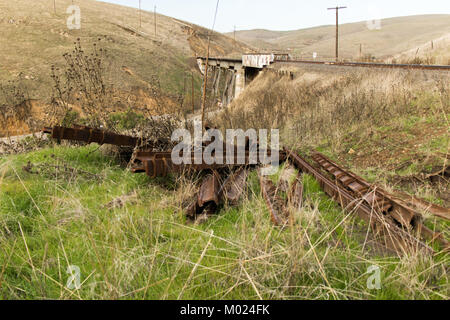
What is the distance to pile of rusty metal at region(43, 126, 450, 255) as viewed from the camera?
2330 mm

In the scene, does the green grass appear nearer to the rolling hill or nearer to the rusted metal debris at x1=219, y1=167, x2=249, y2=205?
the rusted metal debris at x1=219, y1=167, x2=249, y2=205

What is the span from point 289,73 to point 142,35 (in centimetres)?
3941

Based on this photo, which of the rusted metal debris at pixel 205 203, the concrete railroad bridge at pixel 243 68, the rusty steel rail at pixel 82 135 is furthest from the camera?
the concrete railroad bridge at pixel 243 68

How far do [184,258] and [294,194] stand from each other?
1478 millimetres

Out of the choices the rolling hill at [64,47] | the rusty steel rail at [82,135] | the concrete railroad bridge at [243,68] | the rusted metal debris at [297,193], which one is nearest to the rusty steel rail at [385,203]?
the rusted metal debris at [297,193]

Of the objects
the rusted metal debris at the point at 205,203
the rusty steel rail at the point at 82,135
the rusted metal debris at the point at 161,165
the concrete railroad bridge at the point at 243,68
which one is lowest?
the rusted metal debris at the point at 205,203

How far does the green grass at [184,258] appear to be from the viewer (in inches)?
66.2

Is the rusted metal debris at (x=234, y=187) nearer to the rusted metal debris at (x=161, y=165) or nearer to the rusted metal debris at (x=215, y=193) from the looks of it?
the rusted metal debris at (x=215, y=193)

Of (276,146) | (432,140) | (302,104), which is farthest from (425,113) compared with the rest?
(302,104)
